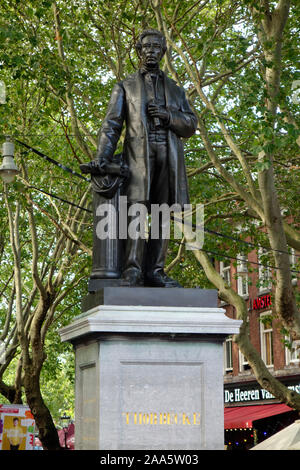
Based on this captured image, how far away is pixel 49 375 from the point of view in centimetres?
3152

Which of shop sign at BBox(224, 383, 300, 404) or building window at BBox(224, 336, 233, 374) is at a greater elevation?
building window at BBox(224, 336, 233, 374)

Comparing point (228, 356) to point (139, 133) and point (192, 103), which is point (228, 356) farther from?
point (139, 133)

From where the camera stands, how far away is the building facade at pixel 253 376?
29.4 metres

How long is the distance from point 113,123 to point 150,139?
1.28 ft

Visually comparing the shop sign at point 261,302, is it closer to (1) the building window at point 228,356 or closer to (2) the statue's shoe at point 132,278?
(1) the building window at point 228,356

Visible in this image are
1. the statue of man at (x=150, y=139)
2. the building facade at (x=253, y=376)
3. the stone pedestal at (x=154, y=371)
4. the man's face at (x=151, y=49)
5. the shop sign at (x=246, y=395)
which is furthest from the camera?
the shop sign at (x=246, y=395)

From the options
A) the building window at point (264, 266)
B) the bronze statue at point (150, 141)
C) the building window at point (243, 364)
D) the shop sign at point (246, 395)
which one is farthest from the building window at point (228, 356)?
the bronze statue at point (150, 141)

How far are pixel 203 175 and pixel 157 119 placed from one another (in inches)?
504

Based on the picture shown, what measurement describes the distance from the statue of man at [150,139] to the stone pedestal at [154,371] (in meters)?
0.69

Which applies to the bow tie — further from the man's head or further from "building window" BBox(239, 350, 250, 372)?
"building window" BBox(239, 350, 250, 372)

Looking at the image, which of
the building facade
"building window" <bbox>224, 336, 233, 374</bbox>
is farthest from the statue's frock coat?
"building window" <bbox>224, 336, 233, 374</bbox>

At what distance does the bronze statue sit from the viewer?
7.37 m
